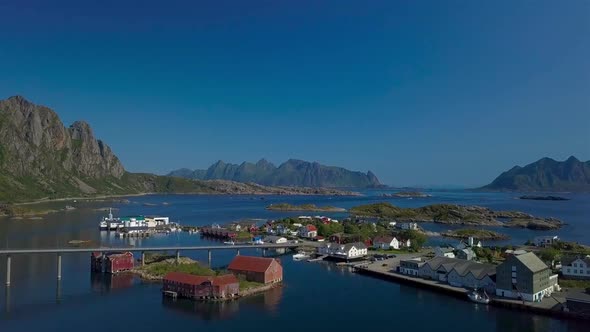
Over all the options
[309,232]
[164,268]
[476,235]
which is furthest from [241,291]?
[476,235]

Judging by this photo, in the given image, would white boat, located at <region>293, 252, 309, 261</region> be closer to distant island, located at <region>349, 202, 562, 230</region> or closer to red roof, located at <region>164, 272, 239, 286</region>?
red roof, located at <region>164, 272, 239, 286</region>

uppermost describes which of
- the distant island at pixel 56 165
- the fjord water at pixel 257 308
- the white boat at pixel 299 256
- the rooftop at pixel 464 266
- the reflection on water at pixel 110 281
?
the distant island at pixel 56 165

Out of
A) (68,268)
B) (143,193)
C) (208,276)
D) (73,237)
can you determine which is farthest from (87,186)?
(208,276)

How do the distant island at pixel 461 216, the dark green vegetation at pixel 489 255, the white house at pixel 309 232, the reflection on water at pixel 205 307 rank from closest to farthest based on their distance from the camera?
1. the reflection on water at pixel 205 307
2. the dark green vegetation at pixel 489 255
3. the white house at pixel 309 232
4. the distant island at pixel 461 216

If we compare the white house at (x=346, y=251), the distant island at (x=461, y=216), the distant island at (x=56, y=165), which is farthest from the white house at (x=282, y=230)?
the distant island at (x=56, y=165)

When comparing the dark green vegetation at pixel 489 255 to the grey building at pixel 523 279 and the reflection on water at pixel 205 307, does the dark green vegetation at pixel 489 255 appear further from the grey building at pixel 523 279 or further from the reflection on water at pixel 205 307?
the reflection on water at pixel 205 307

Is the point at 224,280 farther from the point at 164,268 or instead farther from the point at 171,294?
the point at 164,268
